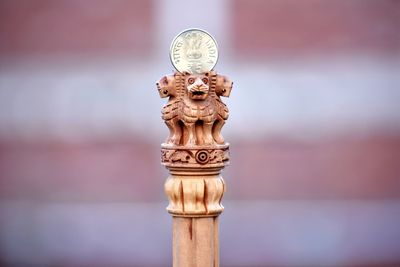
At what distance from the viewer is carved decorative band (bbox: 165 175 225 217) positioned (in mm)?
2043

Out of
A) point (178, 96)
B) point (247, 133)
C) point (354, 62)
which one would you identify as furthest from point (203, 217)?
point (354, 62)

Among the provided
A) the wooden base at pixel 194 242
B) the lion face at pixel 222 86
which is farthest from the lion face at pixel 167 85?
the wooden base at pixel 194 242

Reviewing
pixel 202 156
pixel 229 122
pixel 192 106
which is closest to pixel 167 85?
pixel 192 106

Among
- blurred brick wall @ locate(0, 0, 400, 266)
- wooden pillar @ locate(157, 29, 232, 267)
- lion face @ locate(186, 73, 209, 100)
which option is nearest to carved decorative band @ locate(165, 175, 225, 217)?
wooden pillar @ locate(157, 29, 232, 267)

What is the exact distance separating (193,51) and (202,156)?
246 millimetres

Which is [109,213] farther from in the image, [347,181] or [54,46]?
[347,181]

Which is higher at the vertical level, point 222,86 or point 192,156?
point 222,86

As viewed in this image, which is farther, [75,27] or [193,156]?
[75,27]

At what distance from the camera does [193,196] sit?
204cm

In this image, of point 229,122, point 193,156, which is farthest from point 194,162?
point 229,122

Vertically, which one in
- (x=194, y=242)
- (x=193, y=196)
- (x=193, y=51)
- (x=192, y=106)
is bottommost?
(x=194, y=242)

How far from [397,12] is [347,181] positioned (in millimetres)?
809

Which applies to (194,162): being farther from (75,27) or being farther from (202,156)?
(75,27)

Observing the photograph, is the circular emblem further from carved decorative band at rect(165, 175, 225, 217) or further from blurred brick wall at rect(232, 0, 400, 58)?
blurred brick wall at rect(232, 0, 400, 58)
